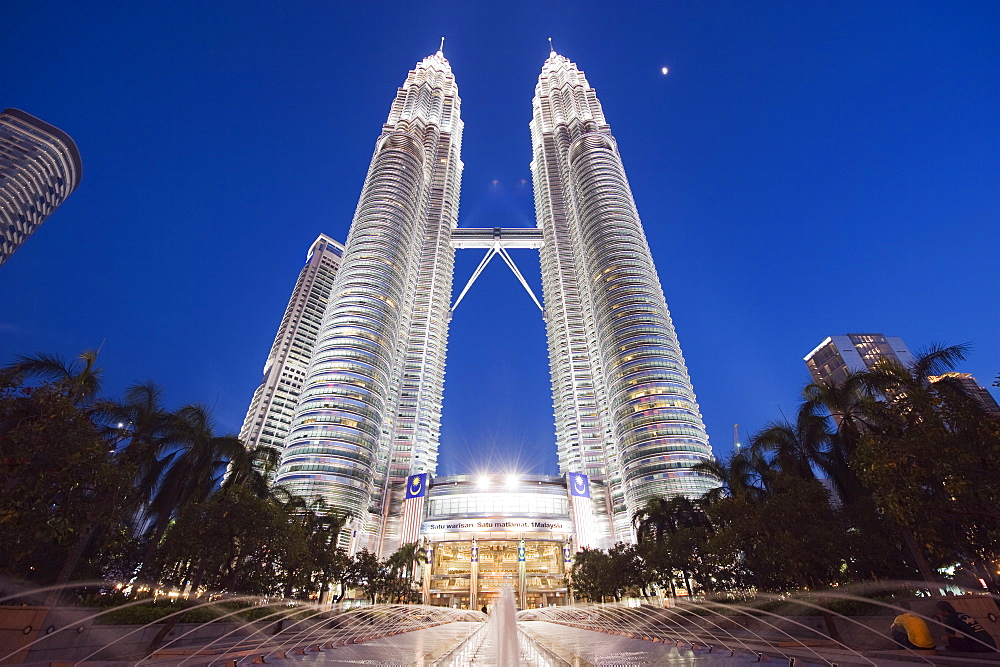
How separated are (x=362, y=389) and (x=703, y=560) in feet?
337

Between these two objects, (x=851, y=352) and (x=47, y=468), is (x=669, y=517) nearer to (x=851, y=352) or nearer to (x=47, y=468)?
(x=47, y=468)

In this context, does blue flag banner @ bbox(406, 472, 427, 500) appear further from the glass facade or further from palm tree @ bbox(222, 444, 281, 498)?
palm tree @ bbox(222, 444, 281, 498)

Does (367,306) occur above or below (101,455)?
above

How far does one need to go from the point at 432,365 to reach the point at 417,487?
6377 cm

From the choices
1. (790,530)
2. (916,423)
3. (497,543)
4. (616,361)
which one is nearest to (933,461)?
(916,423)

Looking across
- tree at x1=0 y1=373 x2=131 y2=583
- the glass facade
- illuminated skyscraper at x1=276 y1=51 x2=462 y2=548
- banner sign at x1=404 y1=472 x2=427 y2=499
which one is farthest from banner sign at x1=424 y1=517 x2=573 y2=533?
tree at x1=0 y1=373 x2=131 y2=583

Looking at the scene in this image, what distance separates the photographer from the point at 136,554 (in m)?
34.1

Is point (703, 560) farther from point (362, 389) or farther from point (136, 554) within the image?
point (362, 389)

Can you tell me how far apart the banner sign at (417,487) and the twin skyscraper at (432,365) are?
31.1 feet

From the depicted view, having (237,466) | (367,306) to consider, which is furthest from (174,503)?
(367,306)

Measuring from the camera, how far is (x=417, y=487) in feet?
419

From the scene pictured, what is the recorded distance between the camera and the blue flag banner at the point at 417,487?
12694cm

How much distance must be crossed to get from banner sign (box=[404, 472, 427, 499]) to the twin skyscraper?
31.1 feet

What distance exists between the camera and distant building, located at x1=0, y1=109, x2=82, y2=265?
140m
